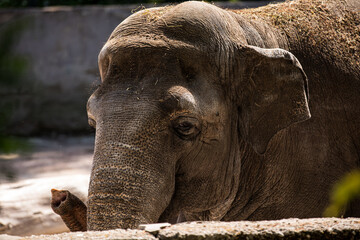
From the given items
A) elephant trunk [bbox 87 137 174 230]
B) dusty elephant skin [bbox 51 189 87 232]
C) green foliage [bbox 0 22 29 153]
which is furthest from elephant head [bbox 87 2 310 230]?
green foliage [bbox 0 22 29 153]

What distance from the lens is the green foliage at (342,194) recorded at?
350cm

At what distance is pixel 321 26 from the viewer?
3635mm

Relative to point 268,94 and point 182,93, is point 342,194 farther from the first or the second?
point 182,93

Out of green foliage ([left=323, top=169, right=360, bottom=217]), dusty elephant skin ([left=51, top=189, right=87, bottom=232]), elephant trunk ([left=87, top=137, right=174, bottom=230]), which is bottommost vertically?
dusty elephant skin ([left=51, top=189, right=87, bottom=232])

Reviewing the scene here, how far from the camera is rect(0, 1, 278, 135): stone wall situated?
9.81 metres

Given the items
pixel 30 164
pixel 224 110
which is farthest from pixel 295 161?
pixel 30 164

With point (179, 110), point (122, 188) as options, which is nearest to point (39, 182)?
point (179, 110)

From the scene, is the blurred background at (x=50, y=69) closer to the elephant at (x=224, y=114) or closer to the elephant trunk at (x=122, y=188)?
the elephant at (x=224, y=114)

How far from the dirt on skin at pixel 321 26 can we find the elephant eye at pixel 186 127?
0.90m

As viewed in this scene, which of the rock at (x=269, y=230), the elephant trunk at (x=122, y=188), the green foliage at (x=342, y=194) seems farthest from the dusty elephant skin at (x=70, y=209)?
the rock at (x=269, y=230)

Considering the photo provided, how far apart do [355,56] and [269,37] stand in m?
0.57

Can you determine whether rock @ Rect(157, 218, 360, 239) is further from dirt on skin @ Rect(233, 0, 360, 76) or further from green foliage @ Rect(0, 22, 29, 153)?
green foliage @ Rect(0, 22, 29, 153)

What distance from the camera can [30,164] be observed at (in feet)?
25.6

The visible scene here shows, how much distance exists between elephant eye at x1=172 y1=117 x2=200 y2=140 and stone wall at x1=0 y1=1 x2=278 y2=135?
7003mm
